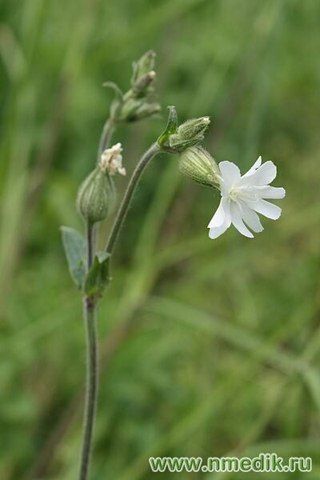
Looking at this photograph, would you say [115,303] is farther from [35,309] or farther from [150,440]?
[150,440]

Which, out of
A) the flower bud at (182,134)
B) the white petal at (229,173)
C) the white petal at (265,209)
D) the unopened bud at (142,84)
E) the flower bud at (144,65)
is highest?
the flower bud at (144,65)

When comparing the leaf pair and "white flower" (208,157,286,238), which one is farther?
the leaf pair

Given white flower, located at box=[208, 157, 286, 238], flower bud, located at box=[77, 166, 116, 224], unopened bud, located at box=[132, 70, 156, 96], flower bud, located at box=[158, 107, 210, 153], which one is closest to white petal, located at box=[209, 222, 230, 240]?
white flower, located at box=[208, 157, 286, 238]

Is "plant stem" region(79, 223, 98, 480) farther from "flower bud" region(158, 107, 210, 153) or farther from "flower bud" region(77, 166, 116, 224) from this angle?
"flower bud" region(158, 107, 210, 153)

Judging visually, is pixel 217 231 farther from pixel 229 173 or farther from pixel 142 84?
pixel 142 84

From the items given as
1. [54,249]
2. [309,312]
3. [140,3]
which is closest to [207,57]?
[140,3]

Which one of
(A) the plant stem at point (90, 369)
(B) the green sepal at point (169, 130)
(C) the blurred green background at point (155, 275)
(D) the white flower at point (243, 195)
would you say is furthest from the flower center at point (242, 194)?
(C) the blurred green background at point (155, 275)

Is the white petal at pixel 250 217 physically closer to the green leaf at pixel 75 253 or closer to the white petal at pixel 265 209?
the white petal at pixel 265 209
